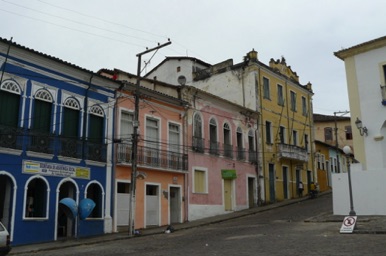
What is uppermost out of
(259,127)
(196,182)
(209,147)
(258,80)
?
(258,80)

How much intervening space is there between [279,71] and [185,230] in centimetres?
1773

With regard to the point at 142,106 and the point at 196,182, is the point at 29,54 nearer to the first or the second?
the point at 142,106

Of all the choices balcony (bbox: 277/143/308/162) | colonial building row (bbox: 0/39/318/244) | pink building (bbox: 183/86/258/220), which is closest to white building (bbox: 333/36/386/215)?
pink building (bbox: 183/86/258/220)

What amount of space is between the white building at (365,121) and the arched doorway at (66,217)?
1173 centimetres

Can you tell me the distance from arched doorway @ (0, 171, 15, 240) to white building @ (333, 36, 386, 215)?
545 inches

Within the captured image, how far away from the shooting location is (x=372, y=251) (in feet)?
35.7

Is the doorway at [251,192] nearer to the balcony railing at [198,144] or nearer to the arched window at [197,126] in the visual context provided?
the balcony railing at [198,144]

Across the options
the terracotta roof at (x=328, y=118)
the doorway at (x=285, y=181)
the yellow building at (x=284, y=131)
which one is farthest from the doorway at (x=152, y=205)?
the terracotta roof at (x=328, y=118)

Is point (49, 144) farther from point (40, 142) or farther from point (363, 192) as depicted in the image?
point (363, 192)

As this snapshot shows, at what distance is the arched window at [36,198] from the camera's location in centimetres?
1736

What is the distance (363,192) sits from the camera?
19.8 m

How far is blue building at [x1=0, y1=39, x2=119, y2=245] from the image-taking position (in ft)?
54.2

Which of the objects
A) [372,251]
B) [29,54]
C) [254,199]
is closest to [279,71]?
[254,199]

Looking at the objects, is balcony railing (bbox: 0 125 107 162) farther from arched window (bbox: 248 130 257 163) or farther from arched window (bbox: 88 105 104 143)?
arched window (bbox: 248 130 257 163)
